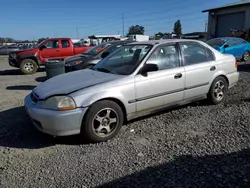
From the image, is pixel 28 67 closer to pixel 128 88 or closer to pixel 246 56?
pixel 128 88

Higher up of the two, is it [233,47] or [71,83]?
[233,47]

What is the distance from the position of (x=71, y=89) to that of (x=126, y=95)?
870 millimetres

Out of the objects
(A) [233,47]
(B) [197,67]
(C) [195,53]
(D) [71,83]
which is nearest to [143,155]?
(D) [71,83]

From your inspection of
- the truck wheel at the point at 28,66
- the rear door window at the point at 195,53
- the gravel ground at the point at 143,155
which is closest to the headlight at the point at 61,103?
the gravel ground at the point at 143,155

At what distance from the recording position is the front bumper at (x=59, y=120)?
308 cm

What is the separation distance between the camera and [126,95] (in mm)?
3529

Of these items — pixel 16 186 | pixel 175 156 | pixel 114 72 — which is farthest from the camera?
pixel 114 72

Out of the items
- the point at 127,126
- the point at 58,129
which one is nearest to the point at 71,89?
the point at 58,129

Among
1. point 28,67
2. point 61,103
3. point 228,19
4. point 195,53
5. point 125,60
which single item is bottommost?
point 28,67

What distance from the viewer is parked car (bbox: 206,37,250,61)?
10.3m

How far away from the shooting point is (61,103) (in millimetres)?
3123

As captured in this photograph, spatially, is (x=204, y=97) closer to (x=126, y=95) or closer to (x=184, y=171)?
(x=126, y=95)

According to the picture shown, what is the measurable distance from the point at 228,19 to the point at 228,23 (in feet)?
1.30

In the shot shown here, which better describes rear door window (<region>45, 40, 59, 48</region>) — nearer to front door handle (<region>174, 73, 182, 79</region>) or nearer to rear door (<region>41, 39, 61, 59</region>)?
rear door (<region>41, 39, 61, 59</region>)
